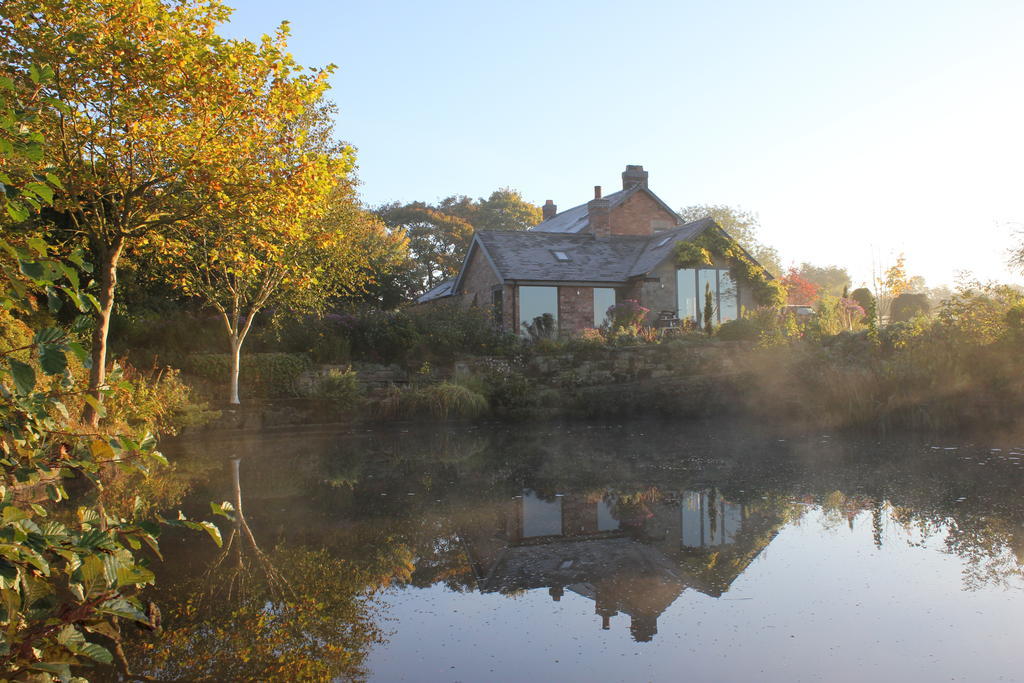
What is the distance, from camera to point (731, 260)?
2564 cm

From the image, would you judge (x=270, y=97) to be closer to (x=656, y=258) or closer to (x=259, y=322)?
(x=259, y=322)

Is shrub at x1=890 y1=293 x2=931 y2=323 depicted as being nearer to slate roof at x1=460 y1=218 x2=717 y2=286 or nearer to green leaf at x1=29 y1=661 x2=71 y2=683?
slate roof at x1=460 y1=218 x2=717 y2=286

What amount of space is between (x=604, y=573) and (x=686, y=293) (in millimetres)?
21024

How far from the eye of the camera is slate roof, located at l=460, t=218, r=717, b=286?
80.7ft

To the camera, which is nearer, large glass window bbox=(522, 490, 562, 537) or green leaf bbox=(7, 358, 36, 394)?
green leaf bbox=(7, 358, 36, 394)

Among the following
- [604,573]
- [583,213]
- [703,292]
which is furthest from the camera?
[583,213]

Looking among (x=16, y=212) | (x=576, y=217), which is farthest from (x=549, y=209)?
(x=16, y=212)

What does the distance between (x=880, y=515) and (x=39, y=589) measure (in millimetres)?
6964

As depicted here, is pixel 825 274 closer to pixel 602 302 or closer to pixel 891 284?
pixel 891 284

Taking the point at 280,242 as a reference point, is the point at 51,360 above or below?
below

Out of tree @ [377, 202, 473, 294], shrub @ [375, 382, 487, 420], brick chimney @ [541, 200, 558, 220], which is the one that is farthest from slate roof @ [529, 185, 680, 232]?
shrub @ [375, 382, 487, 420]

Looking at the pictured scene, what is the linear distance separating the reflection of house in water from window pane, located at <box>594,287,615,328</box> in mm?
17197

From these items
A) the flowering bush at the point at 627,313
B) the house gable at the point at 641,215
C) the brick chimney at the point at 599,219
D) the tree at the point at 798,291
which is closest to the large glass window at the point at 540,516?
the flowering bush at the point at 627,313

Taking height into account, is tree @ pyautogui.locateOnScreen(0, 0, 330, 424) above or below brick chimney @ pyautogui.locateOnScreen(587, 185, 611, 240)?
below
